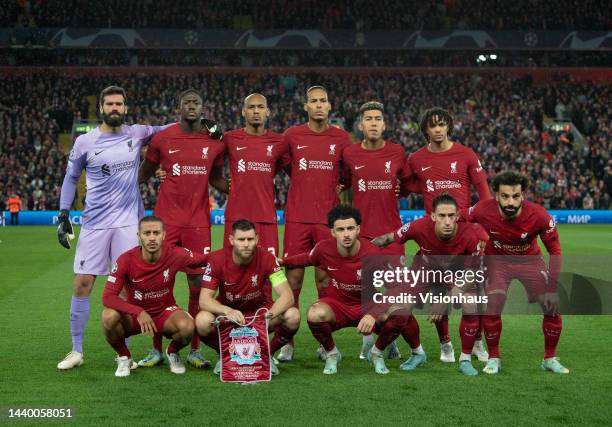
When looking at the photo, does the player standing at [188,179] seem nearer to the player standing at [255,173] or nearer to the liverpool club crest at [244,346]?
the player standing at [255,173]

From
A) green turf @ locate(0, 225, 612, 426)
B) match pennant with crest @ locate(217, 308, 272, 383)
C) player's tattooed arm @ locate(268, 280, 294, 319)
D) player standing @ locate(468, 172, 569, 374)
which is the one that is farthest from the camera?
player standing @ locate(468, 172, 569, 374)

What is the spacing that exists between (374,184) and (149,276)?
2204mm

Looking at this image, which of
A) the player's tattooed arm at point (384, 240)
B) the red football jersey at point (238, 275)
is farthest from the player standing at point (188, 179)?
the player's tattooed arm at point (384, 240)

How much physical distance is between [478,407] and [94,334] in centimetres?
447

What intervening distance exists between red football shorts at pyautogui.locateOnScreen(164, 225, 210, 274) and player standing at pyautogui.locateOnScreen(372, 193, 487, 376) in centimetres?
157

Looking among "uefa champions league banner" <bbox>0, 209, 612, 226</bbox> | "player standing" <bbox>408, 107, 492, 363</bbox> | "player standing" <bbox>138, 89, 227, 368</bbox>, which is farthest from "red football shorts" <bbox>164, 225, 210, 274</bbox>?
"uefa champions league banner" <bbox>0, 209, 612, 226</bbox>

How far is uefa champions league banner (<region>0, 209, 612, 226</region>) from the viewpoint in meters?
25.6

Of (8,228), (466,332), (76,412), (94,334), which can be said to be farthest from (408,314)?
(8,228)

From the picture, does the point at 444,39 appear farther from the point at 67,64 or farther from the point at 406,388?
the point at 406,388

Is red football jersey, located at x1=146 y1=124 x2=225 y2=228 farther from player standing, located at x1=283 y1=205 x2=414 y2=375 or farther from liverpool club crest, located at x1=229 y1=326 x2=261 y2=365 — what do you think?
liverpool club crest, located at x1=229 y1=326 x2=261 y2=365

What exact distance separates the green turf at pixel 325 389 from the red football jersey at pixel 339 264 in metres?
0.61

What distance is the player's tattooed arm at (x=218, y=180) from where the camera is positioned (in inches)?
290

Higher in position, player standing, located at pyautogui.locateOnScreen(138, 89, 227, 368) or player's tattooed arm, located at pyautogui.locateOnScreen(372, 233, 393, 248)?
player standing, located at pyautogui.locateOnScreen(138, 89, 227, 368)

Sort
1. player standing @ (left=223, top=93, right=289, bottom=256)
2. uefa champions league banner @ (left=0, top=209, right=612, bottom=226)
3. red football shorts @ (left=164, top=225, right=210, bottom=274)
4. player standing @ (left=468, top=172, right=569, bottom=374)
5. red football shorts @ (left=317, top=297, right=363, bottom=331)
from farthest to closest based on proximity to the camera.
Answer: uefa champions league banner @ (left=0, top=209, right=612, bottom=226) < player standing @ (left=223, top=93, right=289, bottom=256) < red football shorts @ (left=164, top=225, right=210, bottom=274) < red football shorts @ (left=317, top=297, right=363, bottom=331) < player standing @ (left=468, top=172, right=569, bottom=374)
